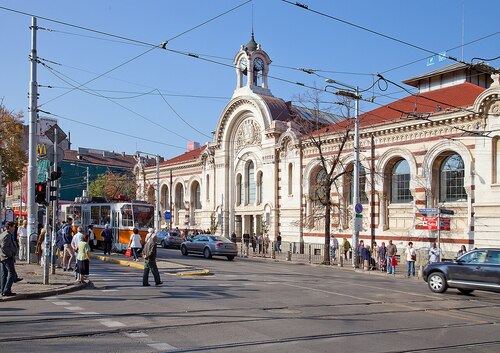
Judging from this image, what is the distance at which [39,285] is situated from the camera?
16.3 meters

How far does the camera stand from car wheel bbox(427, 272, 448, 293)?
61.8ft

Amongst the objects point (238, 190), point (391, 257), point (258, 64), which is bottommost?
point (391, 257)

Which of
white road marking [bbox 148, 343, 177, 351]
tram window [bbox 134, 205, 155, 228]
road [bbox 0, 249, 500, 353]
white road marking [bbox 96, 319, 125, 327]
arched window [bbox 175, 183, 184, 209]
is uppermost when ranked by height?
arched window [bbox 175, 183, 184, 209]

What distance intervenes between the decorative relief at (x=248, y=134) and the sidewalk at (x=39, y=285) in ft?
94.2

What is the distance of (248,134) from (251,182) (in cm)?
411

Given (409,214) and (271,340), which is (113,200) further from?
(271,340)

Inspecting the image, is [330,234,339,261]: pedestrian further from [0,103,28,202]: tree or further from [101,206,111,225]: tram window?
[0,103,28,202]: tree

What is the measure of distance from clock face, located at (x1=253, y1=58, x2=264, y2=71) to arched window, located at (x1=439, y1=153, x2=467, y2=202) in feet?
67.2

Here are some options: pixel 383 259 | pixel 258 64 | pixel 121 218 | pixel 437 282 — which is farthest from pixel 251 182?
pixel 437 282

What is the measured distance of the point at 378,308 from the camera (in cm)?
1442

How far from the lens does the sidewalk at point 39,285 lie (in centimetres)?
1457

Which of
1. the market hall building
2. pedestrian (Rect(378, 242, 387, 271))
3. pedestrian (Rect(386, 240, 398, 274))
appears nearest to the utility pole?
the market hall building

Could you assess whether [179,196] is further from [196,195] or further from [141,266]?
[141,266]

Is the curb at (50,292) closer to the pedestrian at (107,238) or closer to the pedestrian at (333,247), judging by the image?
the pedestrian at (107,238)
